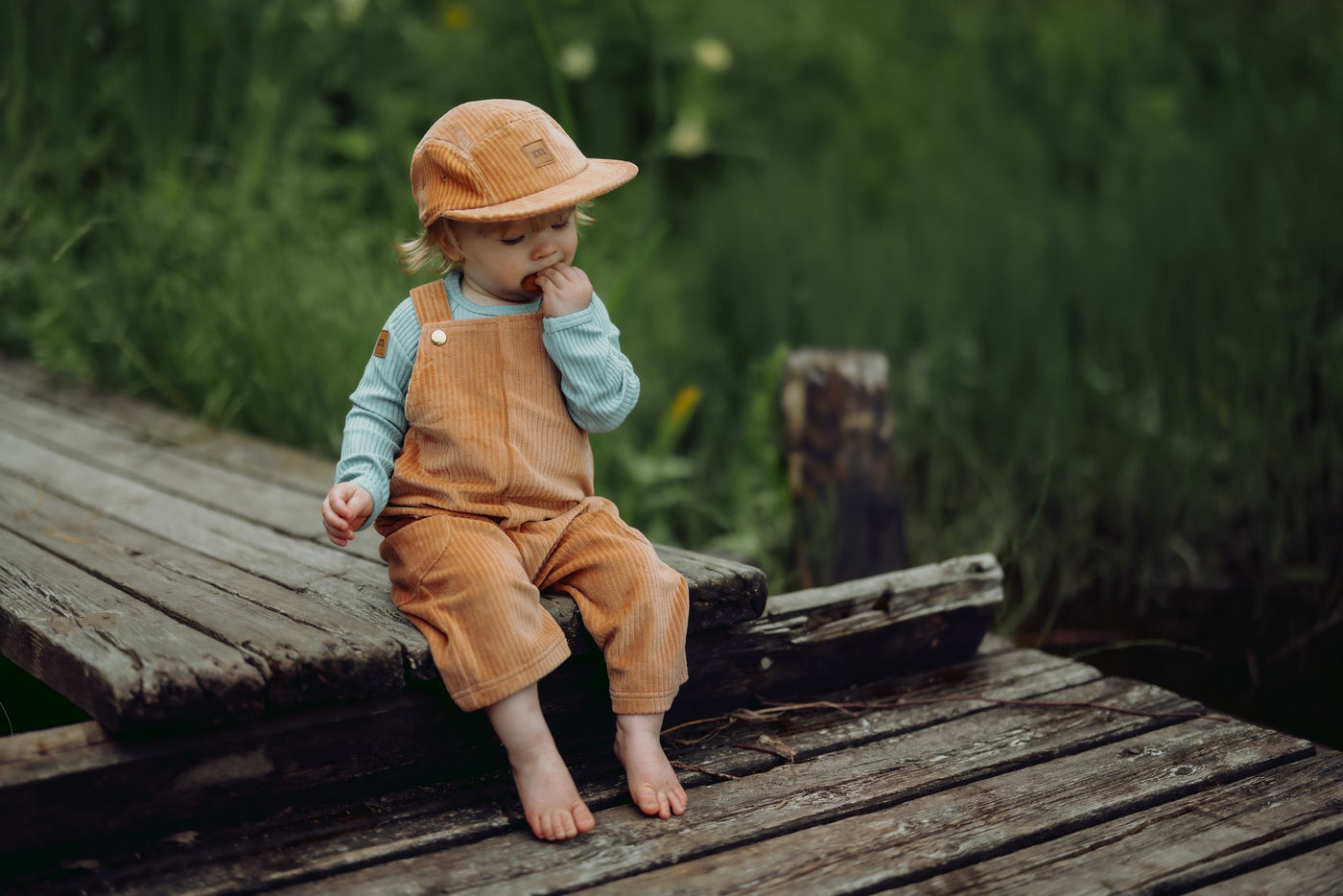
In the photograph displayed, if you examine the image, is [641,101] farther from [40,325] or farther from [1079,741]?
[1079,741]

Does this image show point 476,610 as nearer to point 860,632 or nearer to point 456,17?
point 860,632

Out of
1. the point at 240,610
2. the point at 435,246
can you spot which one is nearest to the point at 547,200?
the point at 435,246

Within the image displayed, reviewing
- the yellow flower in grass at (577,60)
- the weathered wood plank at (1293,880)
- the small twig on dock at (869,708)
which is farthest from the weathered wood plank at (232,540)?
the yellow flower in grass at (577,60)

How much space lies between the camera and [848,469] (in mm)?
3219

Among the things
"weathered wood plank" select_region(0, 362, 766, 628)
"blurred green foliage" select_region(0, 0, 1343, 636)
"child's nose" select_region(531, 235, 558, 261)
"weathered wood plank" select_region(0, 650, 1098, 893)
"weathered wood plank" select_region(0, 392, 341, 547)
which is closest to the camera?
"weathered wood plank" select_region(0, 650, 1098, 893)

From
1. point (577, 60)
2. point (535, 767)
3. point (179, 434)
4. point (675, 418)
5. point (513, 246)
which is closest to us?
point (535, 767)

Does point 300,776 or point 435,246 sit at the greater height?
point 435,246

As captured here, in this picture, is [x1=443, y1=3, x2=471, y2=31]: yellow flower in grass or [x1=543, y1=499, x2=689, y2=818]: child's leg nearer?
[x1=543, y1=499, x2=689, y2=818]: child's leg

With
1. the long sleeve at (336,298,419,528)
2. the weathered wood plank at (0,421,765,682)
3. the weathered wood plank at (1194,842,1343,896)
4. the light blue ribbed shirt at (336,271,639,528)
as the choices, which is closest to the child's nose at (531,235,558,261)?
the light blue ribbed shirt at (336,271,639,528)

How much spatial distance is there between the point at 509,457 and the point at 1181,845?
45.4 inches

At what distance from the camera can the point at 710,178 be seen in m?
6.73

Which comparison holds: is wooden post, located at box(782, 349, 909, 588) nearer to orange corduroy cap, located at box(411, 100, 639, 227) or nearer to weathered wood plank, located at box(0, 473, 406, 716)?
orange corduroy cap, located at box(411, 100, 639, 227)

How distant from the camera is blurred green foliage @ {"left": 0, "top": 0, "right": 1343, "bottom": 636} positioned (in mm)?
3379

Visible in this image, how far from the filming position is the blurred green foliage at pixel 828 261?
11.1ft
